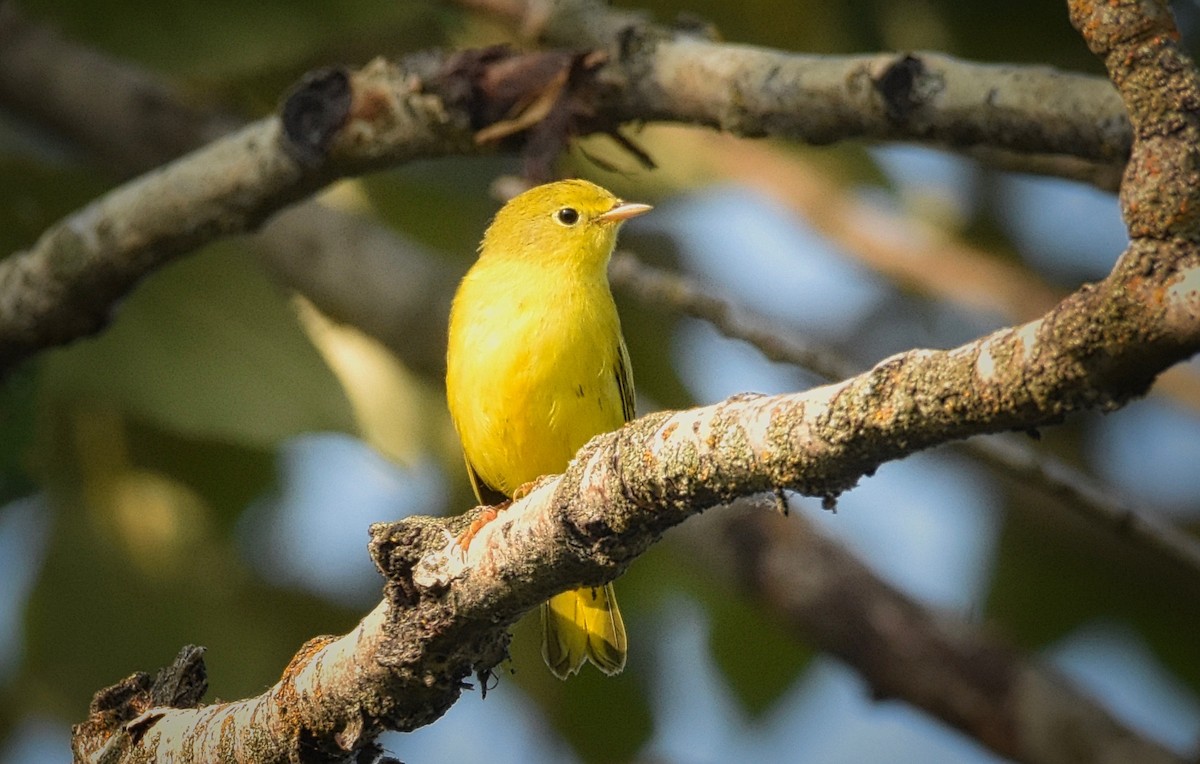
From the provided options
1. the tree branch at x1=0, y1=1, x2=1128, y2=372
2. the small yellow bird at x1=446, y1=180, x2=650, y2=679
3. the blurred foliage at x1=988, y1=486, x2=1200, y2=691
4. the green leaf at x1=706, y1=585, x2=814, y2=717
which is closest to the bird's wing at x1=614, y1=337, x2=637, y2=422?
the small yellow bird at x1=446, y1=180, x2=650, y2=679

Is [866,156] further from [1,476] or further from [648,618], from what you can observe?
[1,476]

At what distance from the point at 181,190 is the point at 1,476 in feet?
3.52

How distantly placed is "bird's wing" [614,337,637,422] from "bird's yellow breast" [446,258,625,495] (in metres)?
0.02

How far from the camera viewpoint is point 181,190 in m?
4.27

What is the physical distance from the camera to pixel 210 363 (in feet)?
16.9

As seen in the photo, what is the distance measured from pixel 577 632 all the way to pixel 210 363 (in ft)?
6.02

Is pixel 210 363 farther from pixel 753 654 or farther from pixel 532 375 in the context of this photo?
pixel 753 654

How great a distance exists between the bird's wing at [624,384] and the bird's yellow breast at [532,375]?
0.07 feet

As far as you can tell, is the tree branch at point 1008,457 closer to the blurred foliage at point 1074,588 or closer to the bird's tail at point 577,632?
the bird's tail at point 577,632

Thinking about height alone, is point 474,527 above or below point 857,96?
below

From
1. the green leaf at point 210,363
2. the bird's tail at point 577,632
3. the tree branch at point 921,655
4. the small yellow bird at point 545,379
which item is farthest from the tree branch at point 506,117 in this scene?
the tree branch at point 921,655

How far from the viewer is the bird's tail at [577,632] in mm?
4066

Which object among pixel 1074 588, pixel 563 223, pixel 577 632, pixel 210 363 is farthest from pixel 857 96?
pixel 1074 588

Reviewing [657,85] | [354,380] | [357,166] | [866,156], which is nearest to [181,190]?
[357,166]
